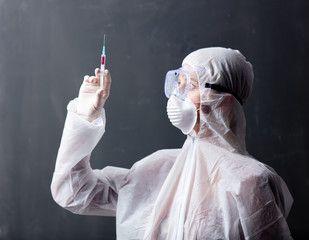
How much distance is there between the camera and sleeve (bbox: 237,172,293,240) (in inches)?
43.3

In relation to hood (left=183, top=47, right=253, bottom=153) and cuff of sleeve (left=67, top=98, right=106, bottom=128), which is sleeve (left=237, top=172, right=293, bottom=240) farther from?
cuff of sleeve (left=67, top=98, right=106, bottom=128)

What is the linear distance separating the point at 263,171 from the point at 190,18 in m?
1.11

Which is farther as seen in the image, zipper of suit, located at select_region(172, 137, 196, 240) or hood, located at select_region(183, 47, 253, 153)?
hood, located at select_region(183, 47, 253, 153)

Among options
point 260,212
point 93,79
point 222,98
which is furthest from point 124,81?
point 260,212

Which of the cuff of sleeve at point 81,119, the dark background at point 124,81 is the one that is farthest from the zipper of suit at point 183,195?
the dark background at point 124,81

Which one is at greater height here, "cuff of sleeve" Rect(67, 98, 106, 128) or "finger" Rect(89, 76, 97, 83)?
"finger" Rect(89, 76, 97, 83)

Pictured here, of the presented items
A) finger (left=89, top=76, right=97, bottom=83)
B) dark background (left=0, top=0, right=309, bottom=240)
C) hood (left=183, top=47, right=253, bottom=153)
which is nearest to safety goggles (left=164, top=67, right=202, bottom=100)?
hood (left=183, top=47, right=253, bottom=153)

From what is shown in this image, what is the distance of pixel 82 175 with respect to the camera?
1.29 meters

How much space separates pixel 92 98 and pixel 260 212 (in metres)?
0.61

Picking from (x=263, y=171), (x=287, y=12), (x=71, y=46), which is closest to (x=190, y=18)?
(x=287, y=12)

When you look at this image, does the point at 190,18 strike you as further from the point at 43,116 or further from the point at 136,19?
the point at 43,116

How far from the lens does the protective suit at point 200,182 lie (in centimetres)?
113

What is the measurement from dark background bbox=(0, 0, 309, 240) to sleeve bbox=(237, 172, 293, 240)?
873mm

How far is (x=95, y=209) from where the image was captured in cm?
136
